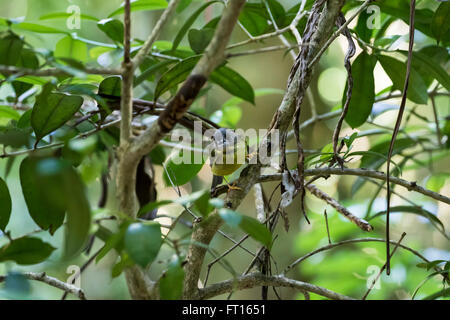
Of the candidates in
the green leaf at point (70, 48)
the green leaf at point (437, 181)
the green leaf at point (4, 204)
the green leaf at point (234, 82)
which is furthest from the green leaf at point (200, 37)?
the green leaf at point (437, 181)

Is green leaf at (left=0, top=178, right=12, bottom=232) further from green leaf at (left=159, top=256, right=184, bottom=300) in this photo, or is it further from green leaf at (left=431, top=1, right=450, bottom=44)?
green leaf at (left=431, top=1, right=450, bottom=44)

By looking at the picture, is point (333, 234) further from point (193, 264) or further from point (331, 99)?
point (193, 264)

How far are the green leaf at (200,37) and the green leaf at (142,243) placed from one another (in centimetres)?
48

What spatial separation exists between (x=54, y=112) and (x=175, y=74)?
179 mm

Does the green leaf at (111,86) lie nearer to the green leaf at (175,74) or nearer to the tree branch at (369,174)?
the green leaf at (175,74)

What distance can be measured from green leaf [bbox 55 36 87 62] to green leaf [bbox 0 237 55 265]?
1.80 ft

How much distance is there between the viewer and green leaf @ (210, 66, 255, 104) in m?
0.89

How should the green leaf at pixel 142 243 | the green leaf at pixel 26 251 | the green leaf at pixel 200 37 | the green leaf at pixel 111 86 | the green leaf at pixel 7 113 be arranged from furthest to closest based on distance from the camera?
the green leaf at pixel 7 113 → the green leaf at pixel 200 37 → the green leaf at pixel 111 86 → the green leaf at pixel 26 251 → the green leaf at pixel 142 243

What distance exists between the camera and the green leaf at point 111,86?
70cm

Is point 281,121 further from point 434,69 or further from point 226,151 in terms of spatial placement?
point 434,69

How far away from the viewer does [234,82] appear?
893 millimetres
